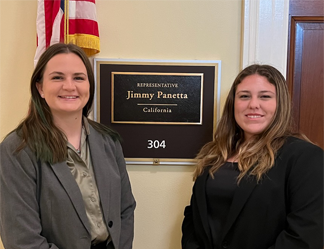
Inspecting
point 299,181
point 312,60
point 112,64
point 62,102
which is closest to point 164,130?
point 112,64

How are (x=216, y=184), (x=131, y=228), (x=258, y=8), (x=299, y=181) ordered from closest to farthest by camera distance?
(x=299, y=181) → (x=216, y=184) → (x=131, y=228) → (x=258, y=8)

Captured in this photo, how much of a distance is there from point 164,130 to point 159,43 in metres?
0.49

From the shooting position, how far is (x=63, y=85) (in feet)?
3.90

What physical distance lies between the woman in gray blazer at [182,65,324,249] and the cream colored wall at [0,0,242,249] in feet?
1.06

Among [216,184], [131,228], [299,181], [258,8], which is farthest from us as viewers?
[258,8]

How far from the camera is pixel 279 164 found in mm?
1190

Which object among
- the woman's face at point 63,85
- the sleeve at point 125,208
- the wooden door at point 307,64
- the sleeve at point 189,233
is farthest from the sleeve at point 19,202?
the wooden door at point 307,64

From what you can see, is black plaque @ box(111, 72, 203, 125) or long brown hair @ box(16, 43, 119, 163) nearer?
long brown hair @ box(16, 43, 119, 163)

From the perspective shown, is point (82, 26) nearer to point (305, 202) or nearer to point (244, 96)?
point (244, 96)

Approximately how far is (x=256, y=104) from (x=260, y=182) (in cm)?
33

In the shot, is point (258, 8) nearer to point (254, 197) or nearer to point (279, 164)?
point (279, 164)

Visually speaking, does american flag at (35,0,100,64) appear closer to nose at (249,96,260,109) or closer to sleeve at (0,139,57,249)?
sleeve at (0,139,57,249)

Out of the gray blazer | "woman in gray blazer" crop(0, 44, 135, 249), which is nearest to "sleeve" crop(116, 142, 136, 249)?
"woman in gray blazer" crop(0, 44, 135, 249)

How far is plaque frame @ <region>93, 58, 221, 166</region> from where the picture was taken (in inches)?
64.6
